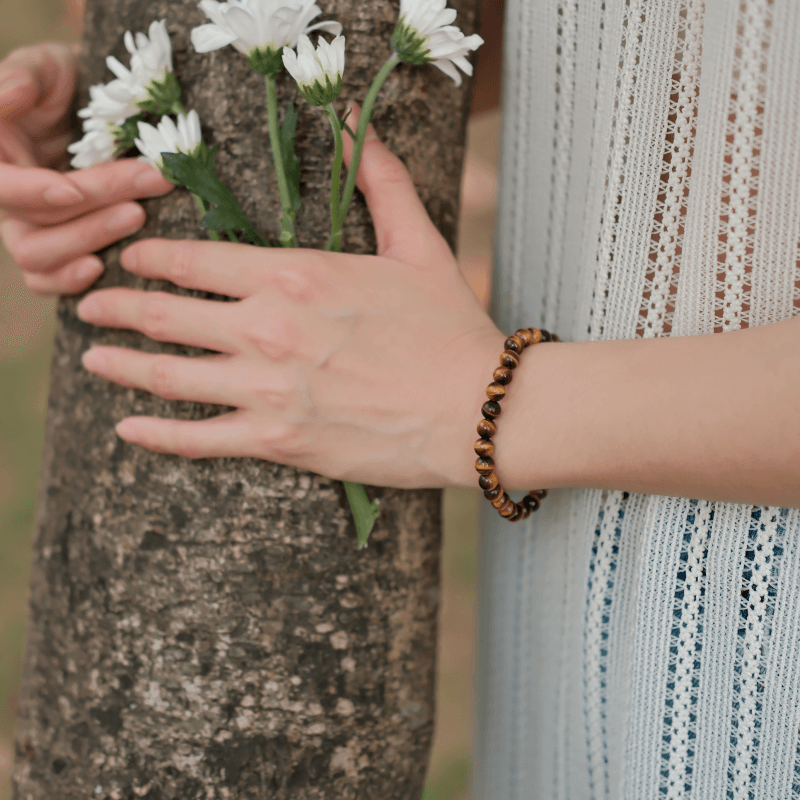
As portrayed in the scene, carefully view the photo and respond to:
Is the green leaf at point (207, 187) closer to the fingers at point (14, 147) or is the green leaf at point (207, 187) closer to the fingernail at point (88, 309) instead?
the fingernail at point (88, 309)

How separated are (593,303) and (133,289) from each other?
59cm

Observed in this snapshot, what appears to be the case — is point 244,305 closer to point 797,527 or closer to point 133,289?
point 133,289

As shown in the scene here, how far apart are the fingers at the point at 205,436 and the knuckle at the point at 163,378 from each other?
0.11 feet

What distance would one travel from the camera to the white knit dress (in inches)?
26.9

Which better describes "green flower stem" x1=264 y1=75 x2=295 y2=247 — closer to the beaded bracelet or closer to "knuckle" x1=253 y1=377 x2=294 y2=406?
"knuckle" x1=253 y1=377 x2=294 y2=406

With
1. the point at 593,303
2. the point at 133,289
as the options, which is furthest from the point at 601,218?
the point at 133,289

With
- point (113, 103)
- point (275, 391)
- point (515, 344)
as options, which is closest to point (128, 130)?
point (113, 103)

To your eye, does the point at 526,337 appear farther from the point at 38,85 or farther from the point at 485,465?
the point at 38,85

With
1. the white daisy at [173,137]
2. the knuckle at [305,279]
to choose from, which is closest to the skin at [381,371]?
the knuckle at [305,279]

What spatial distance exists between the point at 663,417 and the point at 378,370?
0.31 meters

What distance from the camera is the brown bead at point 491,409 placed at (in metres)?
0.71

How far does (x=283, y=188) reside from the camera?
74cm

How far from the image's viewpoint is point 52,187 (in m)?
0.85

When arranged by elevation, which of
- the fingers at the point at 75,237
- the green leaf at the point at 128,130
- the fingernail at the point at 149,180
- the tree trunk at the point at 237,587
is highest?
the green leaf at the point at 128,130
